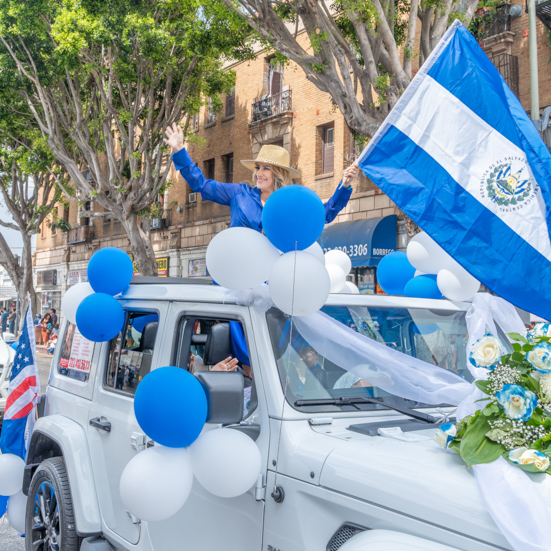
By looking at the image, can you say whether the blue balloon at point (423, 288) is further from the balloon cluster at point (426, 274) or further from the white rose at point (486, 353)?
the white rose at point (486, 353)

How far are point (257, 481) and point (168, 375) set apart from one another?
56cm

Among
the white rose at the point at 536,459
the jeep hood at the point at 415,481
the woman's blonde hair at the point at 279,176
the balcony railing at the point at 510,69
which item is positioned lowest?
the jeep hood at the point at 415,481

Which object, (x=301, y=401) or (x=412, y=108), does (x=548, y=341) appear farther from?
(x=412, y=108)

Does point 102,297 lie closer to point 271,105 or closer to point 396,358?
point 396,358

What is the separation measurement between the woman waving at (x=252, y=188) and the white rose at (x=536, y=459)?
2.09 meters

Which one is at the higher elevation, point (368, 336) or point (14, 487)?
point (368, 336)

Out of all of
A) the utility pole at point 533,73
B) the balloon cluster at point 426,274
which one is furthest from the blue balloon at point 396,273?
the utility pole at point 533,73

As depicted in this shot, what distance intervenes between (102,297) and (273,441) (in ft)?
4.90

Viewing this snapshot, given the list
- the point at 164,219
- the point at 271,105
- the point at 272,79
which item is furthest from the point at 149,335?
the point at 164,219

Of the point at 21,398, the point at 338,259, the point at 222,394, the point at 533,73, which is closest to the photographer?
the point at 222,394

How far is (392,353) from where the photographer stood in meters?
2.87

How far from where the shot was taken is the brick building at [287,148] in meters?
15.3

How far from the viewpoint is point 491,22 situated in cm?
1551

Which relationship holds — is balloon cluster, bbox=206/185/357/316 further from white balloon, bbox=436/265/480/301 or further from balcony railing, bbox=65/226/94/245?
balcony railing, bbox=65/226/94/245
